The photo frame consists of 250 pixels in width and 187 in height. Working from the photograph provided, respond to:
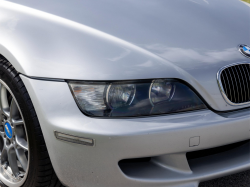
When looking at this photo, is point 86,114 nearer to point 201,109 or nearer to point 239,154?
point 201,109

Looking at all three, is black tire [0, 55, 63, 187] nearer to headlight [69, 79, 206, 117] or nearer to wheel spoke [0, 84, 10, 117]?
wheel spoke [0, 84, 10, 117]

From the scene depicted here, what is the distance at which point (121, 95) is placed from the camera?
1579mm

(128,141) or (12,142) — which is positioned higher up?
(128,141)

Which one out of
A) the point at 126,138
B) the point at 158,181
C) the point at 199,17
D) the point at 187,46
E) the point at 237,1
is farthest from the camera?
the point at 237,1

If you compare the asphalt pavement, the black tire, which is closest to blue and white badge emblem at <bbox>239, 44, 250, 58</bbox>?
the asphalt pavement

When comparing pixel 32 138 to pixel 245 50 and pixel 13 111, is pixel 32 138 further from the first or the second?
pixel 245 50

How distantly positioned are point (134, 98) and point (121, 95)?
0.20 feet

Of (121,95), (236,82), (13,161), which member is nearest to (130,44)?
(121,95)

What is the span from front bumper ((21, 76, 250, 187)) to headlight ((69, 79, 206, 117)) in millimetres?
39

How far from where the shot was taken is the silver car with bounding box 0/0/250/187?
5.03 feet

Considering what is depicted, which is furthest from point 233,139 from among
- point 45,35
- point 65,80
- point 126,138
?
point 45,35

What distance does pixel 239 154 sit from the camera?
1.81 metres

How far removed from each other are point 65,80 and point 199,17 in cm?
91

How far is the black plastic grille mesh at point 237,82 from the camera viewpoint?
5.57 feet
